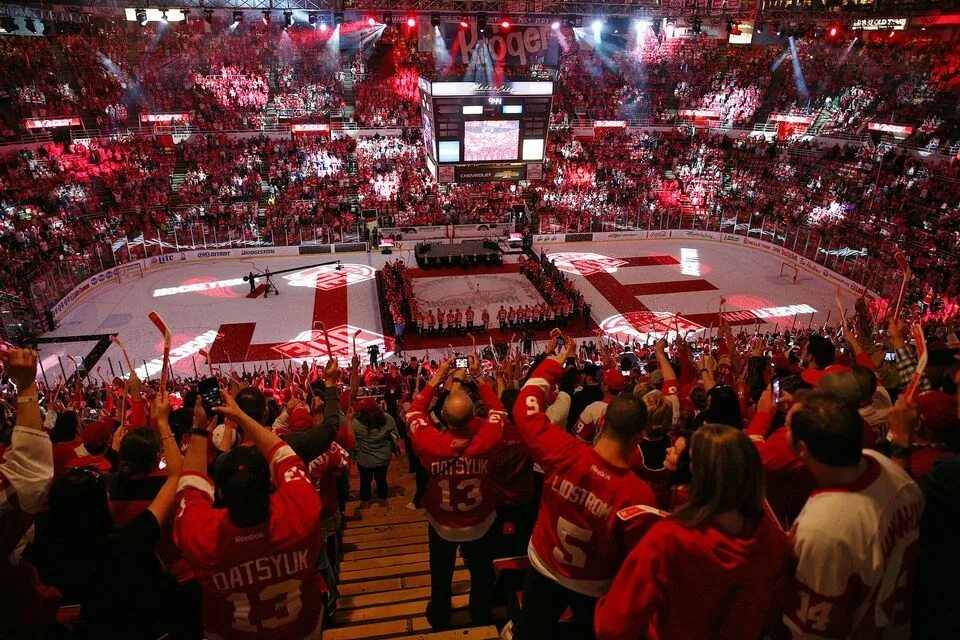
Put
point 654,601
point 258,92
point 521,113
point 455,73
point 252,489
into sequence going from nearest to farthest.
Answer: point 654,601 < point 252,489 < point 521,113 < point 258,92 < point 455,73

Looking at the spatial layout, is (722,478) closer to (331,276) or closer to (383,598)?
(383,598)

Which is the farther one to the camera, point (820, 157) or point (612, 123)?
point (612, 123)

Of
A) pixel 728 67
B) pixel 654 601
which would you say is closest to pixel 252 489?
pixel 654 601

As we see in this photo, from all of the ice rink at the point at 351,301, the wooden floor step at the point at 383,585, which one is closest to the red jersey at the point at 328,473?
the wooden floor step at the point at 383,585

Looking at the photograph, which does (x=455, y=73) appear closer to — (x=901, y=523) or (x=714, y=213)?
(x=714, y=213)

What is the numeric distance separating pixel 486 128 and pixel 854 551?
25.4 meters

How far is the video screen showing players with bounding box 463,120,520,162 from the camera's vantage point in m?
25.9

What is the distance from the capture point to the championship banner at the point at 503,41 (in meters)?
36.0

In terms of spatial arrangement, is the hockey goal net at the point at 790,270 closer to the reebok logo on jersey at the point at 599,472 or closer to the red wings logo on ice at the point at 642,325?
the red wings logo on ice at the point at 642,325

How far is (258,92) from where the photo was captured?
127 feet

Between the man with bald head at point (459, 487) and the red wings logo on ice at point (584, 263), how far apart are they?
23821mm

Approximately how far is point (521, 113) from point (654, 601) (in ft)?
84.6

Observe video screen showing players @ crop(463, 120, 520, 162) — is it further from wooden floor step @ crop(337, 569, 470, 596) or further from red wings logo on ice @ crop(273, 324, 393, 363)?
wooden floor step @ crop(337, 569, 470, 596)

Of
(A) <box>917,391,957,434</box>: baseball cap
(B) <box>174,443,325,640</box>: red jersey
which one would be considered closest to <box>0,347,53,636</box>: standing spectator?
(B) <box>174,443,325,640</box>: red jersey
